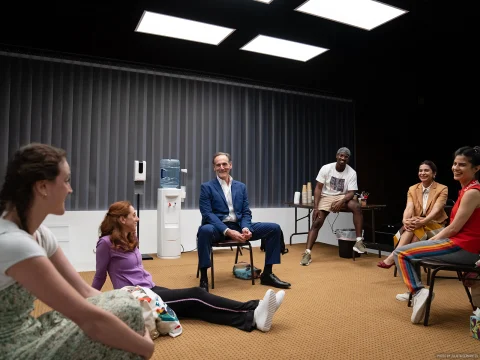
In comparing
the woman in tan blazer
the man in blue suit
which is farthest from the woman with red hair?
the woman in tan blazer

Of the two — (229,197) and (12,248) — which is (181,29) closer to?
(229,197)

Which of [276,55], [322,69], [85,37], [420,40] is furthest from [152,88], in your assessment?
[420,40]

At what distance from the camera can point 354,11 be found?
3451 mm

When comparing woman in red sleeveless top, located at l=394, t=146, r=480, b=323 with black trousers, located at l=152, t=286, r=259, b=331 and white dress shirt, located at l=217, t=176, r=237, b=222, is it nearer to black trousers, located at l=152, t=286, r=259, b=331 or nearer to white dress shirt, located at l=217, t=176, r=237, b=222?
black trousers, located at l=152, t=286, r=259, b=331

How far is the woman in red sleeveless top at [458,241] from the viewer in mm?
2324

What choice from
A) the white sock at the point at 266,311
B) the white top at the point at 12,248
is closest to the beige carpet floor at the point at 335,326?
the white sock at the point at 266,311

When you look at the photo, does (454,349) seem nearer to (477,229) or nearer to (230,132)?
(477,229)

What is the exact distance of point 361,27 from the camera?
378 cm

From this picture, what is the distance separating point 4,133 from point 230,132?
2.92 meters

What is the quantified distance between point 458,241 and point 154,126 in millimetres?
3908

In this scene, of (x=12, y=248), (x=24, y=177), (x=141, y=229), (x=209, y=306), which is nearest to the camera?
(x=12, y=248)

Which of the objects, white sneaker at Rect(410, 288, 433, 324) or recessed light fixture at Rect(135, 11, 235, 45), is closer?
white sneaker at Rect(410, 288, 433, 324)

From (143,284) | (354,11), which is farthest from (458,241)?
(354,11)

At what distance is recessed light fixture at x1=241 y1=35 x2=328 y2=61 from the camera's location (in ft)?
13.9
